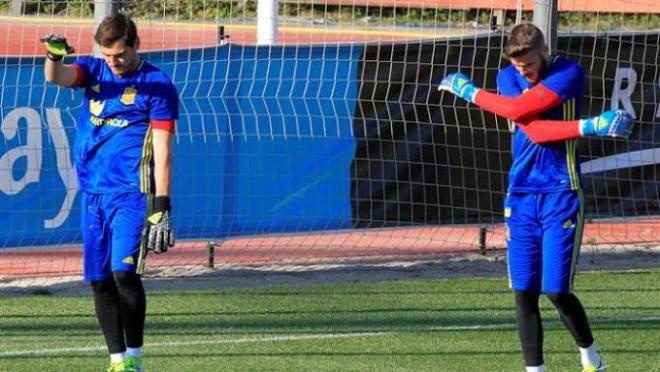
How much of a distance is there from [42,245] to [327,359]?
4.15m

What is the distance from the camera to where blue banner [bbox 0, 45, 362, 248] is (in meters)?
11.4

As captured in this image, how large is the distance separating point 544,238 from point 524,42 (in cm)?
97

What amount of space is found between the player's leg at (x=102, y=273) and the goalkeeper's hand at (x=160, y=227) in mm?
280

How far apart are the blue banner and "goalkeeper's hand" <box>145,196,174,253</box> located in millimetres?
4441

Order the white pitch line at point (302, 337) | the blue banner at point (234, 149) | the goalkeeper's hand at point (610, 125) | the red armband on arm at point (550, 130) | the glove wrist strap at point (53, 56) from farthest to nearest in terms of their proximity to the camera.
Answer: the blue banner at point (234, 149)
the white pitch line at point (302, 337)
the glove wrist strap at point (53, 56)
the red armband on arm at point (550, 130)
the goalkeeper's hand at point (610, 125)

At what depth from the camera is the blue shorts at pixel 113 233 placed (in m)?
7.09

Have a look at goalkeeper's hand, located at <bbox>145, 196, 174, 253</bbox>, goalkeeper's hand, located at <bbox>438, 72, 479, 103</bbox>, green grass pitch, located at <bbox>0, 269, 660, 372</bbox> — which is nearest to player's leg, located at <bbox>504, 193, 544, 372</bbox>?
goalkeeper's hand, located at <bbox>438, 72, 479, 103</bbox>

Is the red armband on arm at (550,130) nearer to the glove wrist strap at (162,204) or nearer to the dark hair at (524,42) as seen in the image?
the dark hair at (524,42)

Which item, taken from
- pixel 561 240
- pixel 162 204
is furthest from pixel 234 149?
pixel 561 240

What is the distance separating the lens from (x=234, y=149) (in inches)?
466

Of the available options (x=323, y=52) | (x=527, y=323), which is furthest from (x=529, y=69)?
(x=323, y=52)

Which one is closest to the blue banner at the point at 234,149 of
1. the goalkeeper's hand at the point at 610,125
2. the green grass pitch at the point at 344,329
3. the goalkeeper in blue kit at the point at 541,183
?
the green grass pitch at the point at 344,329

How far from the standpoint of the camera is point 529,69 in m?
6.97

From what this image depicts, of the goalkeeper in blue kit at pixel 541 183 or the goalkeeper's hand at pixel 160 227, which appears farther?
the goalkeeper's hand at pixel 160 227
